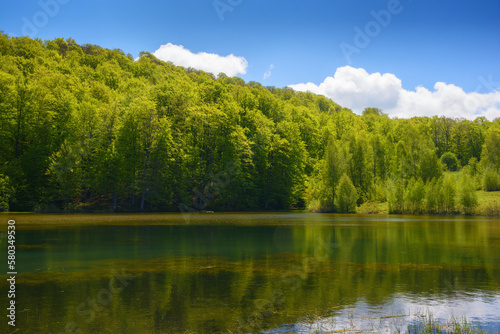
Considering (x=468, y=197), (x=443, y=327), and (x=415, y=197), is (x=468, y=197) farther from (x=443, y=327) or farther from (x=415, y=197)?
(x=443, y=327)

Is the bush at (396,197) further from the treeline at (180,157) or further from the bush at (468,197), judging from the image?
the bush at (468,197)

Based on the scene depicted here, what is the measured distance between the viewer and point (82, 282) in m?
12.9

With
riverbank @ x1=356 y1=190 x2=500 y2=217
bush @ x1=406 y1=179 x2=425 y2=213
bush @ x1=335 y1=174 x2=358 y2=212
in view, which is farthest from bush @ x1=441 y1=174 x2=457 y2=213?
bush @ x1=335 y1=174 x2=358 y2=212

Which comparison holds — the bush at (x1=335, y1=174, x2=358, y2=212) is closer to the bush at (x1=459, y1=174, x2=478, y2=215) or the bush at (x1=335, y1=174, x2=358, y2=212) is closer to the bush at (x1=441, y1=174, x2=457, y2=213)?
the bush at (x1=441, y1=174, x2=457, y2=213)

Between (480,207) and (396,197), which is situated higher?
(396,197)

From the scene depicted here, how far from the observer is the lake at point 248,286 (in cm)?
888

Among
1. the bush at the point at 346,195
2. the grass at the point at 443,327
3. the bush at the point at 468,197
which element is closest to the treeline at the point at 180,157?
the bush at the point at 346,195

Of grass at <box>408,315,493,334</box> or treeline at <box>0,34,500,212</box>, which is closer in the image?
grass at <box>408,315,493,334</box>

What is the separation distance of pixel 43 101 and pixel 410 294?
65.8 meters

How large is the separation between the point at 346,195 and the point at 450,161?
70.8 metres

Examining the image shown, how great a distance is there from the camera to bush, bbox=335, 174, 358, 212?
214ft

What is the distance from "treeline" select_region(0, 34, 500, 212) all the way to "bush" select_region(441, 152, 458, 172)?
26035 millimetres

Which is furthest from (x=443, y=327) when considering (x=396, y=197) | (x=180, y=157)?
(x=180, y=157)

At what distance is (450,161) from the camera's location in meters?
119
